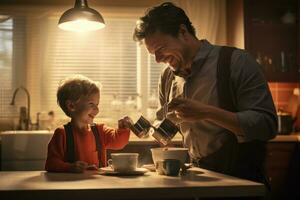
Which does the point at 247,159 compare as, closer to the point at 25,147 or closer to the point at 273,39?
the point at 25,147

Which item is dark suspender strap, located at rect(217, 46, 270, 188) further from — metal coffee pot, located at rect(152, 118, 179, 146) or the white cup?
the white cup

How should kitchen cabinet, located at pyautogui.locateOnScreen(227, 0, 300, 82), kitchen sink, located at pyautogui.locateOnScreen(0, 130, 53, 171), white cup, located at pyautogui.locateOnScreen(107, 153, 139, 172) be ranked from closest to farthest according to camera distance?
white cup, located at pyautogui.locateOnScreen(107, 153, 139, 172) < kitchen sink, located at pyautogui.locateOnScreen(0, 130, 53, 171) < kitchen cabinet, located at pyautogui.locateOnScreen(227, 0, 300, 82)

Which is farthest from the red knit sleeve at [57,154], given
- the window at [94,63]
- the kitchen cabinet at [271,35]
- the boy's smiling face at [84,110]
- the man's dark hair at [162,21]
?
the kitchen cabinet at [271,35]

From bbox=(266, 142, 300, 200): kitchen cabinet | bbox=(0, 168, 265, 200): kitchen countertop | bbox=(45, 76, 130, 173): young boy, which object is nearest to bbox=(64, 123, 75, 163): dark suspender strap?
bbox=(45, 76, 130, 173): young boy

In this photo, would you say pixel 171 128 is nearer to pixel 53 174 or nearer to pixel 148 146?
pixel 53 174

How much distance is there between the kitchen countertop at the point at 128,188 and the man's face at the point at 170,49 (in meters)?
0.67

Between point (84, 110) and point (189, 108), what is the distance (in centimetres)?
65

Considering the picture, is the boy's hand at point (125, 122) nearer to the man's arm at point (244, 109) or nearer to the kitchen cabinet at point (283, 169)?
the man's arm at point (244, 109)

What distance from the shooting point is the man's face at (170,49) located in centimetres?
182

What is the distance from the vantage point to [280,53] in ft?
13.3

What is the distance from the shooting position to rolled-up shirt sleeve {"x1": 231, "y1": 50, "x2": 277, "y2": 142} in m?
1.56

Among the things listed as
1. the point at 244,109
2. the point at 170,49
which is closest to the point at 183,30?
the point at 170,49

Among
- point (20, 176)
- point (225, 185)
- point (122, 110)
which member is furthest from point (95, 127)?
point (122, 110)

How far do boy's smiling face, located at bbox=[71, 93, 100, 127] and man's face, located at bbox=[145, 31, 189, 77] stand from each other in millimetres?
379
